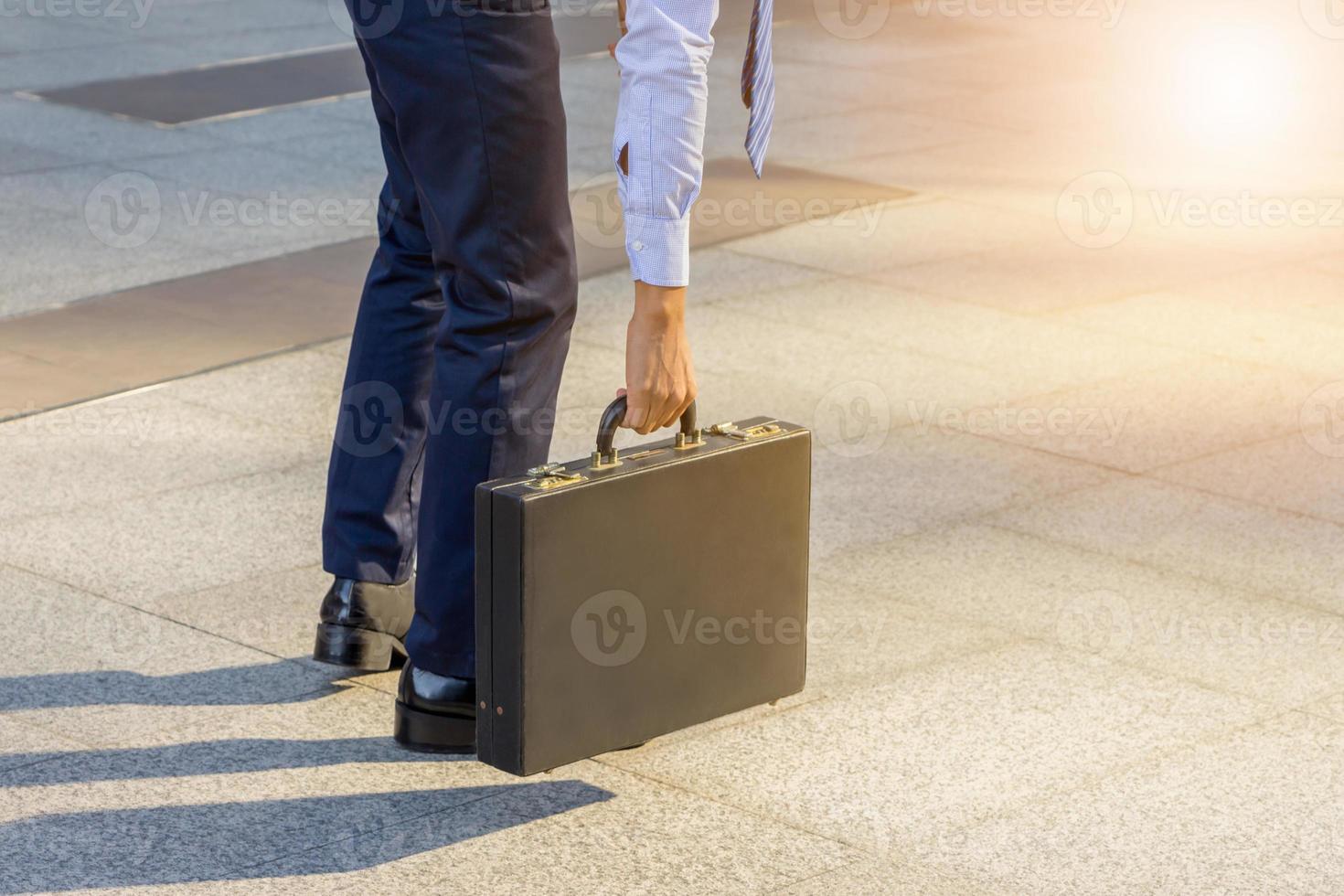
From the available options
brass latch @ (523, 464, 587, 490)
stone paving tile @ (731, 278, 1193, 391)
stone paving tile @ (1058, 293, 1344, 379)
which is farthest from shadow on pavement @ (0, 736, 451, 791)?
stone paving tile @ (1058, 293, 1344, 379)

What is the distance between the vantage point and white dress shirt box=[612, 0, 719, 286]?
8.63 feet

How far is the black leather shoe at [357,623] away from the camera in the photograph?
3.27 m

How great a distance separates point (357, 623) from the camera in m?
3.27

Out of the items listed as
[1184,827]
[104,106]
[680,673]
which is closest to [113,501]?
[680,673]

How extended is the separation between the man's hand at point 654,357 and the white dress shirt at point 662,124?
0.03m

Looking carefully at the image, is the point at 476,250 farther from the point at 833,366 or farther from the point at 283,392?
the point at 833,366

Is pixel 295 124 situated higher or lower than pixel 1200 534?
higher

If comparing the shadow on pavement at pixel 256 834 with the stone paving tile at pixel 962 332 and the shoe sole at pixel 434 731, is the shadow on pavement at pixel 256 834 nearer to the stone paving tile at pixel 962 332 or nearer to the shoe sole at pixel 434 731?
the shoe sole at pixel 434 731

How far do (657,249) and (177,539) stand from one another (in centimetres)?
167

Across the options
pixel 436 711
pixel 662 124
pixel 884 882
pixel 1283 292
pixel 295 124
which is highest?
pixel 662 124

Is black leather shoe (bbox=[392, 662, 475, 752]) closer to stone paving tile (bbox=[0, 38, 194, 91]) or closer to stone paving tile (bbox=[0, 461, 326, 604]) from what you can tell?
stone paving tile (bbox=[0, 461, 326, 604])

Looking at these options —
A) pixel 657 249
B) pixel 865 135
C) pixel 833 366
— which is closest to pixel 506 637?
pixel 657 249

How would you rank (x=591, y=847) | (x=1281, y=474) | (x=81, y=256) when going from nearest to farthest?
1. (x=591, y=847)
2. (x=1281, y=474)
3. (x=81, y=256)

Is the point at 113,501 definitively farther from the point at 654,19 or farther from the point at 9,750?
the point at 654,19
